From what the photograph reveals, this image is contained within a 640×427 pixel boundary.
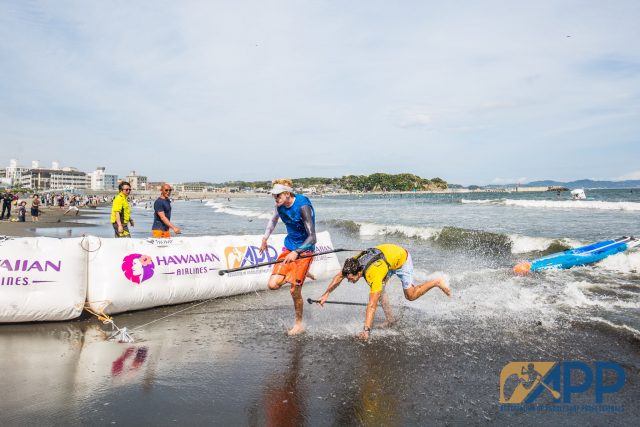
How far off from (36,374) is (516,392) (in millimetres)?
4864

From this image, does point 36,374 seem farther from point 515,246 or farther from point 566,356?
point 515,246

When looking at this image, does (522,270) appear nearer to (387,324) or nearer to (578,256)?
(578,256)

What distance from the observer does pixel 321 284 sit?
9539 millimetres

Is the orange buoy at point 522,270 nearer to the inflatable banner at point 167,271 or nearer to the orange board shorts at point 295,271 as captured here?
the inflatable banner at point 167,271

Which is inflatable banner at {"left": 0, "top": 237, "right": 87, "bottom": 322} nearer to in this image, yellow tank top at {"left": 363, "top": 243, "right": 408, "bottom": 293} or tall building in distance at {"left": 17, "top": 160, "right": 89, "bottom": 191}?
yellow tank top at {"left": 363, "top": 243, "right": 408, "bottom": 293}

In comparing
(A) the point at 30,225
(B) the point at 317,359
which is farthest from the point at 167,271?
(A) the point at 30,225

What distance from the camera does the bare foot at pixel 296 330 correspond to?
589cm

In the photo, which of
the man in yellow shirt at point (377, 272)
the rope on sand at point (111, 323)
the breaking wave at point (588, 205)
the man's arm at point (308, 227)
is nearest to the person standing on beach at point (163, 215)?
the rope on sand at point (111, 323)

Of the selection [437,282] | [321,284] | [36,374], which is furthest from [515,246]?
[36,374]

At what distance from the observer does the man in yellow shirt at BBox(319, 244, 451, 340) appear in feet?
18.3

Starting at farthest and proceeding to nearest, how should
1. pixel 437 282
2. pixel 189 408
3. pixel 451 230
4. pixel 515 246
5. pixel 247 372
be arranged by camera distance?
pixel 451 230 → pixel 515 246 → pixel 437 282 → pixel 247 372 → pixel 189 408

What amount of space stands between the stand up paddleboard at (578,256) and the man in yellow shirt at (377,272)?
18.4ft

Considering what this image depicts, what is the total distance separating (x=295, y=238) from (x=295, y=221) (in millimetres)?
276

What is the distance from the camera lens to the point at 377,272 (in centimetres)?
562
